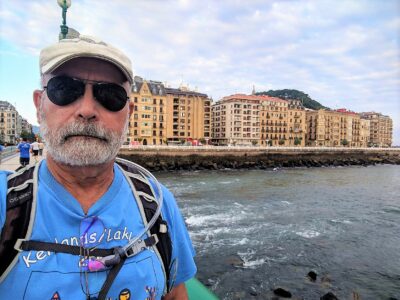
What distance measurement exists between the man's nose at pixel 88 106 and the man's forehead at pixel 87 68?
7 cm

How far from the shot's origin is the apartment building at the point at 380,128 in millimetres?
138625

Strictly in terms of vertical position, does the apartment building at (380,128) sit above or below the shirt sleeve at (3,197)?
above

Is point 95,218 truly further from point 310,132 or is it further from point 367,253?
point 310,132

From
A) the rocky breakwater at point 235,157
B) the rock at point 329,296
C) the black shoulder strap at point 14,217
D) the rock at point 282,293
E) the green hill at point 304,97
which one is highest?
the green hill at point 304,97

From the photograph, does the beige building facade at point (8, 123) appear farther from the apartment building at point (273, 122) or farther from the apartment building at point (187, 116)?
the apartment building at point (273, 122)

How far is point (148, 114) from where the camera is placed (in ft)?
219

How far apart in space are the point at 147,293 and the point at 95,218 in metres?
0.43

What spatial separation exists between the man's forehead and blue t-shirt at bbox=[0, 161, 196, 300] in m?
0.49

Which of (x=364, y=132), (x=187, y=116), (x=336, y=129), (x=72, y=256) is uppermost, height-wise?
(x=187, y=116)

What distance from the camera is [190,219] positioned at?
14023 mm

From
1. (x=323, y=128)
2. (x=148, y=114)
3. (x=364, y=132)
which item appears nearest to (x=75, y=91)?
(x=148, y=114)

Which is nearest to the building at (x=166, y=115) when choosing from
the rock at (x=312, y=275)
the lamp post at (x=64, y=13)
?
the rock at (x=312, y=275)

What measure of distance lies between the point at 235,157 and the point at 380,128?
411 feet

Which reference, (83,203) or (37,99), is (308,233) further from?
(37,99)
